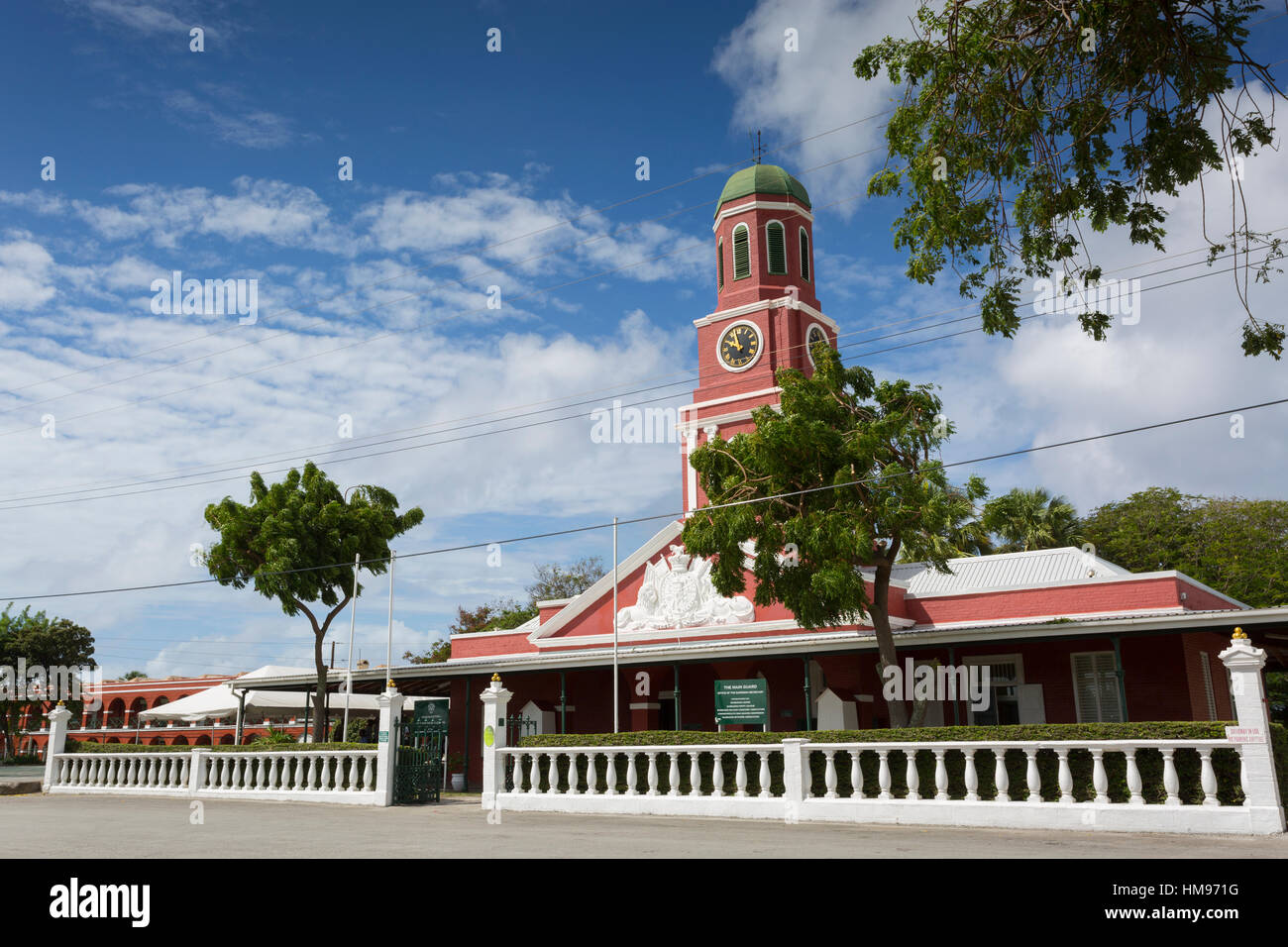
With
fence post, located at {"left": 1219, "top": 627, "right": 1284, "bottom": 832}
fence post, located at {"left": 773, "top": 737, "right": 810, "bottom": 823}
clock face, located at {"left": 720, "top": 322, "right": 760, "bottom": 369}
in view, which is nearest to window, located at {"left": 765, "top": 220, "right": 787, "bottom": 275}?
clock face, located at {"left": 720, "top": 322, "right": 760, "bottom": 369}

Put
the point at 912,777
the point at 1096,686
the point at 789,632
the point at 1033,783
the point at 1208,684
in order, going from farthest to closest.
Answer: the point at 789,632
the point at 1096,686
the point at 1208,684
the point at 912,777
the point at 1033,783

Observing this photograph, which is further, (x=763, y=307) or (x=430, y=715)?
(x=763, y=307)

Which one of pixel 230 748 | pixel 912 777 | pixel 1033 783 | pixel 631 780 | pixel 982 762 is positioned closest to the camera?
pixel 1033 783

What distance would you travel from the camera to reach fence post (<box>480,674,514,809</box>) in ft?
58.5

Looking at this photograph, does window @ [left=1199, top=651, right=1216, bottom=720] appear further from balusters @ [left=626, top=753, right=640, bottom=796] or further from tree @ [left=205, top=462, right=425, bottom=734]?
tree @ [left=205, top=462, right=425, bottom=734]

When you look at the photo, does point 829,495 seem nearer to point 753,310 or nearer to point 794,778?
point 794,778

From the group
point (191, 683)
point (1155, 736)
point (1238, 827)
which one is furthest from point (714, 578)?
point (191, 683)

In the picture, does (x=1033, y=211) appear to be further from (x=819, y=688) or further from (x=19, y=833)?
(x=819, y=688)

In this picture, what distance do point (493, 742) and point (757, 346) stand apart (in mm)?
19428

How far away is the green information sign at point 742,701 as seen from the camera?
763 inches

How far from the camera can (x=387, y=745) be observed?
1847 centimetres

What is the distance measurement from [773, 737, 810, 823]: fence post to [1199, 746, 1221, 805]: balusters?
526 cm

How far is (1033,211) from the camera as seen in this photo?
8828 millimetres

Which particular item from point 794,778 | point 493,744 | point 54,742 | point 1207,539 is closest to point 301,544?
point 54,742
